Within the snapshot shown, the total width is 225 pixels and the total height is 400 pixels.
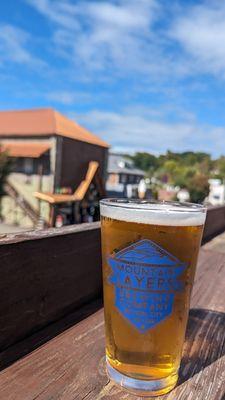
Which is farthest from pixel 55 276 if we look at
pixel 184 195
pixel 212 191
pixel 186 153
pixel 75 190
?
pixel 186 153

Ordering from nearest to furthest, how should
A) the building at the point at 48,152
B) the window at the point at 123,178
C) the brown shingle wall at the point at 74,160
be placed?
the building at the point at 48,152, the brown shingle wall at the point at 74,160, the window at the point at 123,178

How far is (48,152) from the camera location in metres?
29.3

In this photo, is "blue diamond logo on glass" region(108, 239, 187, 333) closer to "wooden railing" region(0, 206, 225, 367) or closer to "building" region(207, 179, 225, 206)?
"wooden railing" region(0, 206, 225, 367)

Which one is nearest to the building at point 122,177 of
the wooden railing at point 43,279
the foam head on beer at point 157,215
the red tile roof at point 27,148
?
the red tile roof at point 27,148

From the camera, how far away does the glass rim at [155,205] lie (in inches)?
36.3

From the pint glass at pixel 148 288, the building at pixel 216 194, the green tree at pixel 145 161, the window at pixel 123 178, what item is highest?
the green tree at pixel 145 161

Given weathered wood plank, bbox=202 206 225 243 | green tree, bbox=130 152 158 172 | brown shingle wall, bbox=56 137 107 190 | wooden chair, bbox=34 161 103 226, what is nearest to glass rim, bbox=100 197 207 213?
weathered wood plank, bbox=202 206 225 243

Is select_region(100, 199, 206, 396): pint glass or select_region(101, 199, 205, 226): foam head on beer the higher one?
select_region(101, 199, 205, 226): foam head on beer

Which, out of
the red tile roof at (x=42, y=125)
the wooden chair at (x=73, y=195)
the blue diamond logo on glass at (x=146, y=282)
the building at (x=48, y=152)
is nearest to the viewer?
the blue diamond logo on glass at (x=146, y=282)

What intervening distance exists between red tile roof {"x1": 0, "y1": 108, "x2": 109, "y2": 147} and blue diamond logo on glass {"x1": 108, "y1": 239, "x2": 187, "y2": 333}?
29311 mm

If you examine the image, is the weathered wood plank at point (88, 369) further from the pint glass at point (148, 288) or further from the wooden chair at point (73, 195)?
the wooden chair at point (73, 195)

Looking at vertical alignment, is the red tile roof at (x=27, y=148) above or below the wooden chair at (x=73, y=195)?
above

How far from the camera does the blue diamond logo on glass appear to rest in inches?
34.1

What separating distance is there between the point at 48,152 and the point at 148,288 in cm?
2911
